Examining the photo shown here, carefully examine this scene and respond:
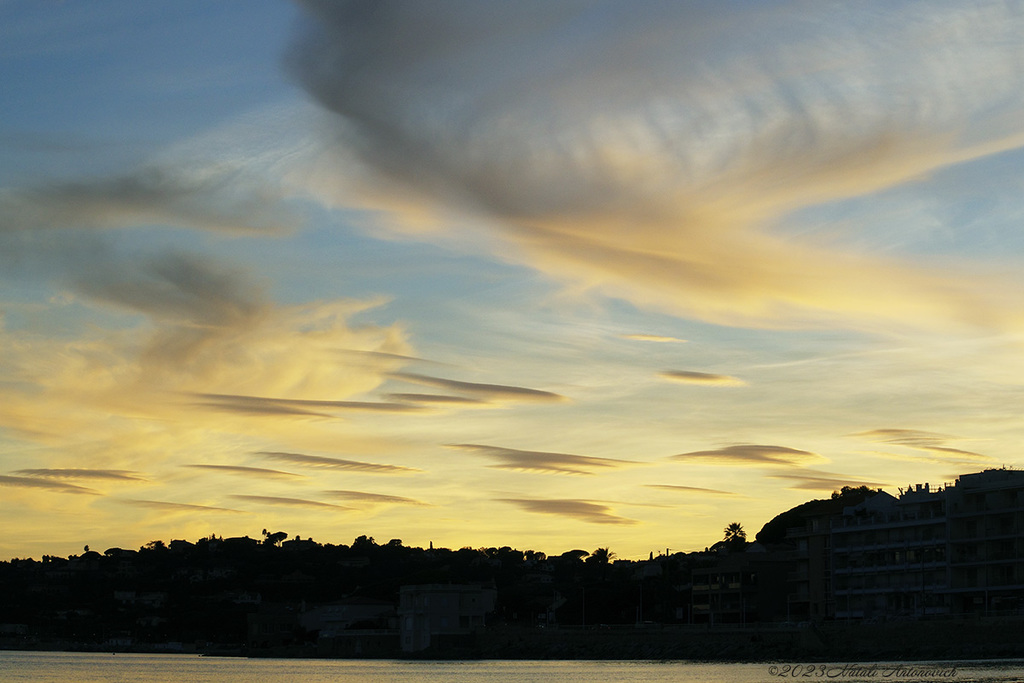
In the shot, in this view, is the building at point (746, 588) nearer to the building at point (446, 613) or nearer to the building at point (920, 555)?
the building at point (920, 555)

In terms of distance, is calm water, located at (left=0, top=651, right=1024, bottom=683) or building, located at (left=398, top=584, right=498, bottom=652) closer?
calm water, located at (left=0, top=651, right=1024, bottom=683)

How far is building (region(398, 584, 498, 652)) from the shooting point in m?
139

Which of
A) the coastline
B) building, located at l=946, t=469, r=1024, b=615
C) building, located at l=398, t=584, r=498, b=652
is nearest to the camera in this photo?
the coastline

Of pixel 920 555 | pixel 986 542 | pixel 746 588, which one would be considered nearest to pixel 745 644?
pixel 920 555

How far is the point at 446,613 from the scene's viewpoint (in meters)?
140

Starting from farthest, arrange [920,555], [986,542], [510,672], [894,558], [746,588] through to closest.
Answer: [746,588], [894,558], [920,555], [986,542], [510,672]

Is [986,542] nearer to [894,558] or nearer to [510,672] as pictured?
[894,558]

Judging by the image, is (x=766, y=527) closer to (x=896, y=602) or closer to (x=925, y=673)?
(x=896, y=602)

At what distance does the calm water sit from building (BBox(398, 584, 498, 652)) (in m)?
4.07

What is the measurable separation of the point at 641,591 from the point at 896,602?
112 feet

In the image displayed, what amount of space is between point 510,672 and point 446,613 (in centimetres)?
3182

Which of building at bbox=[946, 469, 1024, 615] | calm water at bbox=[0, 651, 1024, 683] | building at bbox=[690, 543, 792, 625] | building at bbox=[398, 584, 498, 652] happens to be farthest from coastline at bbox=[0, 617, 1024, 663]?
building at bbox=[946, 469, 1024, 615]

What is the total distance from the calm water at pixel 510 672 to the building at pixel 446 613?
4.07 meters

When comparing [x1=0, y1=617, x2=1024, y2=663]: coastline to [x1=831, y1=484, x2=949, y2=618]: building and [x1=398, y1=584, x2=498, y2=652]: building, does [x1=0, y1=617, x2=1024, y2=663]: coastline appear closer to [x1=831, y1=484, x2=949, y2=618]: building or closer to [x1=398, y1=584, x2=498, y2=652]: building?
[x1=398, y1=584, x2=498, y2=652]: building
